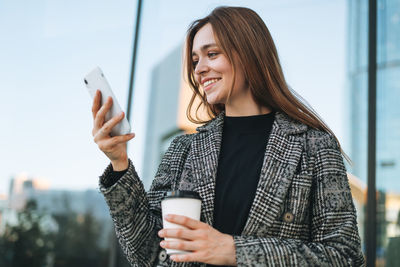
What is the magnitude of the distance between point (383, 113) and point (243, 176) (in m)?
2.12

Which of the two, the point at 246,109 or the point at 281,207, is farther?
the point at 246,109

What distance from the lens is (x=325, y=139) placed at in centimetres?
134

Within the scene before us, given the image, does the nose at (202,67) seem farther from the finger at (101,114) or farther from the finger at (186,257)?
the finger at (186,257)

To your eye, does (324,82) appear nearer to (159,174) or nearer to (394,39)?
(394,39)

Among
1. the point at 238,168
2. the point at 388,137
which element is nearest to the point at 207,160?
the point at 238,168

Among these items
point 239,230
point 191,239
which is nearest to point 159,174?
point 239,230

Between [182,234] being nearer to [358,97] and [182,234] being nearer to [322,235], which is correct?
[322,235]

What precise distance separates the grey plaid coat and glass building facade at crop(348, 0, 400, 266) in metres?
1.86

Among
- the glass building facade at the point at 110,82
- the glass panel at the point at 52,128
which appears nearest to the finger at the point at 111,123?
the glass building facade at the point at 110,82

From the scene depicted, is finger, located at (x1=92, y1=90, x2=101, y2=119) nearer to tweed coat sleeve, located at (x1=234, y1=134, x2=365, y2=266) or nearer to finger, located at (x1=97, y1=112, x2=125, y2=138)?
finger, located at (x1=97, y1=112, x2=125, y2=138)

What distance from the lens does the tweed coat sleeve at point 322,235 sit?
1060 millimetres

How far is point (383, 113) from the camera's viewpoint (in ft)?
9.94

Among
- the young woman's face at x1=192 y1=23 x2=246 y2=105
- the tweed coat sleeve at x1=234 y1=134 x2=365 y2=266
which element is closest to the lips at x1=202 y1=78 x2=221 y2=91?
the young woman's face at x1=192 y1=23 x2=246 y2=105

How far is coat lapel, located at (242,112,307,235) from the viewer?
1203mm
